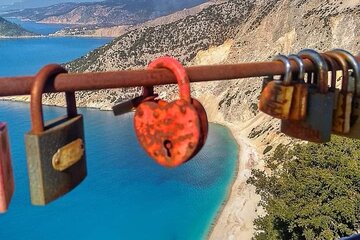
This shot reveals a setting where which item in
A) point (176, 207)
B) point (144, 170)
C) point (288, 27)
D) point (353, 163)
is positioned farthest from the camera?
point (288, 27)

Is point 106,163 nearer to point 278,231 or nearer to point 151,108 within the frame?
point 278,231

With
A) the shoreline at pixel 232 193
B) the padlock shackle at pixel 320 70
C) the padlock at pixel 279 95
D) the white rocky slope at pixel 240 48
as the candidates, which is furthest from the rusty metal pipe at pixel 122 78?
the white rocky slope at pixel 240 48

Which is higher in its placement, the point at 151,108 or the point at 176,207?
the point at 151,108

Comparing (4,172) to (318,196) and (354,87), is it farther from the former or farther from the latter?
(318,196)

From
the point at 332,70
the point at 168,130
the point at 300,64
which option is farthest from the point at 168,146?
the point at 332,70

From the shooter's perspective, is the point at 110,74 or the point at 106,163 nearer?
the point at 110,74

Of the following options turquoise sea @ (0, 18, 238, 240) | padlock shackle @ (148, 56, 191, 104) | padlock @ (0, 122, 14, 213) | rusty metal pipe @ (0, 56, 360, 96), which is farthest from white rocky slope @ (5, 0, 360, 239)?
padlock @ (0, 122, 14, 213)

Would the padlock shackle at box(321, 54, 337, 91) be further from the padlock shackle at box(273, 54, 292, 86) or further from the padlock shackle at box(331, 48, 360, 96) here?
the padlock shackle at box(273, 54, 292, 86)

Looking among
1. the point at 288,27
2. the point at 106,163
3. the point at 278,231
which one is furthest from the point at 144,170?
the point at 288,27

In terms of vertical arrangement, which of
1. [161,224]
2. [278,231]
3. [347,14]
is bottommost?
[161,224]
